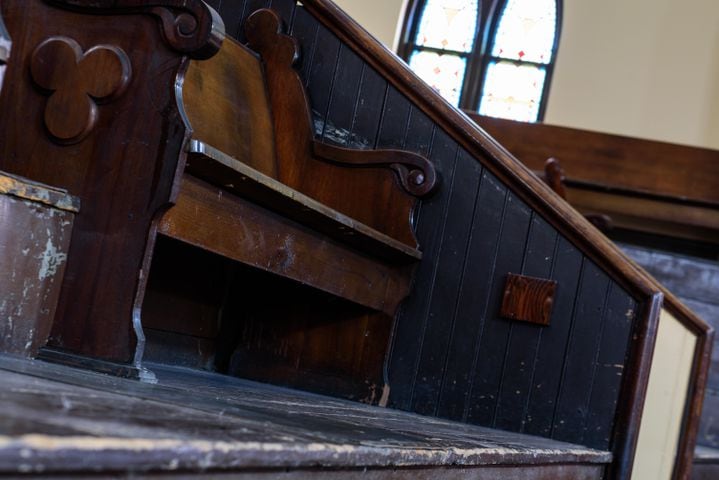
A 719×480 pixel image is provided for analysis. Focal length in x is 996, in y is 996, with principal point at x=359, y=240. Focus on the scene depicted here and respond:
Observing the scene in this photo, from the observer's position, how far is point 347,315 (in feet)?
7.34

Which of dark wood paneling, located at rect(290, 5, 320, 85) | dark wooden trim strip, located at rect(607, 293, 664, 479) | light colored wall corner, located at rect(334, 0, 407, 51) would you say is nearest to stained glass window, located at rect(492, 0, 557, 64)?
light colored wall corner, located at rect(334, 0, 407, 51)

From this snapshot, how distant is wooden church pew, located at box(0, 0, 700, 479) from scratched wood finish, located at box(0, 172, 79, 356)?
1.0 inches

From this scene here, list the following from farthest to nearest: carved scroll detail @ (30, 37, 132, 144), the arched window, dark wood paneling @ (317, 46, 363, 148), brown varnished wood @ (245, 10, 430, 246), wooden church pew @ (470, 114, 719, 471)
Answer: the arched window
wooden church pew @ (470, 114, 719, 471)
dark wood paneling @ (317, 46, 363, 148)
brown varnished wood @ (245, 10, 430, 246)
carved scroll detail @ (30, 37, 132, 144)

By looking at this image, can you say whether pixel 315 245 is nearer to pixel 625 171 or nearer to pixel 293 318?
pixel 293 318

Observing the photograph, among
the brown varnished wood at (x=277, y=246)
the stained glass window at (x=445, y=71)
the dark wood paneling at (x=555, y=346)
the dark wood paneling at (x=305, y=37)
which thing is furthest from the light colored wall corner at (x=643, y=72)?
the brown varnished wood at (x=277, y=246)

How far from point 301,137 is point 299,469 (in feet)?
4.97

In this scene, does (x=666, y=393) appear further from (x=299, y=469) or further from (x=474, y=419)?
(x=299, y=469)

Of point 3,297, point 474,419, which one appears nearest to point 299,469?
point 3,297

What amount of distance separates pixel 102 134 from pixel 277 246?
1.44 feet

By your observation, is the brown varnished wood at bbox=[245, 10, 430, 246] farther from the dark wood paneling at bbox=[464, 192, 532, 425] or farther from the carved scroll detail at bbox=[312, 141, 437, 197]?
the dark wood paneling at bbox=[464, 192, 532, 425]

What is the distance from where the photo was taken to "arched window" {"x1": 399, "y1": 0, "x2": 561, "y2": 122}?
7.06 m

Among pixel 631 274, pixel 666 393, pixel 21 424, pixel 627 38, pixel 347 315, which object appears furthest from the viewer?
pixel 627 38

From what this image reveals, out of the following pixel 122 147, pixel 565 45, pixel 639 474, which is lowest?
pixel 639 474

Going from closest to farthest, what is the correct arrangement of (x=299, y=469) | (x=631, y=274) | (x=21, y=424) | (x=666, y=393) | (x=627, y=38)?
(x=21, y=424), (x=299, y=469), (x=631, y=274), (x=666, y=393), (x=627, y=38)
